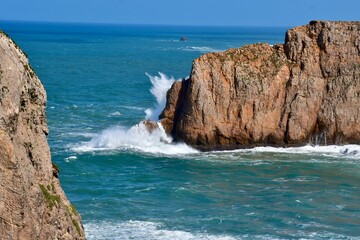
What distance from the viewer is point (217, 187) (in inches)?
1825

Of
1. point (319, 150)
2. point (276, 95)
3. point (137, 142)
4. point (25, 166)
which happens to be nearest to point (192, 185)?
point (137, 142)

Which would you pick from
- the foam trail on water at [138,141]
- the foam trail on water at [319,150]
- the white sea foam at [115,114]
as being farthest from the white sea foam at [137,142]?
the white sea foam at [115,114]

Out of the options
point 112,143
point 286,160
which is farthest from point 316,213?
point 112,143

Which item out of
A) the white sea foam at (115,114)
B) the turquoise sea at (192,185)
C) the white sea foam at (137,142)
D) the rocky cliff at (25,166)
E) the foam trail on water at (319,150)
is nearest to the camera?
the rocky cliff at (25,166)

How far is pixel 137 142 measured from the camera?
2281 inches

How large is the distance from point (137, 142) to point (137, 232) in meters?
21.9

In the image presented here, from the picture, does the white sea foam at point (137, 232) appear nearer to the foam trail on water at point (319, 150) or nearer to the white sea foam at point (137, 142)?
the white sea foam at point (137, 142)

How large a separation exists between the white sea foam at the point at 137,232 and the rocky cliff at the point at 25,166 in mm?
11659

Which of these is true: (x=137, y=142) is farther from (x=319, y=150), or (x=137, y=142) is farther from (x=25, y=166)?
(x=25, y=166)

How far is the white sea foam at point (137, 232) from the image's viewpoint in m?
35.5

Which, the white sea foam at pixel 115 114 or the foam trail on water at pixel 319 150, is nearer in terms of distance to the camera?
the foam trail on water at pixel 319 150

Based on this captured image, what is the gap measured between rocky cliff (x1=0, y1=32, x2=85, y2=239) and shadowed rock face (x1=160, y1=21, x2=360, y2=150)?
3199 centimetres

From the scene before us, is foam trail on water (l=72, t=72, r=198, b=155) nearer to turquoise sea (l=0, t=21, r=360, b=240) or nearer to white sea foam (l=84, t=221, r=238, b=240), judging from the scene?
turquoise sea (l=0, t=21, r=360, b=240)

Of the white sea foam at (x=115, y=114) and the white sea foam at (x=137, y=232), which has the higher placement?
the white sea foam at (x=137, y=232)
